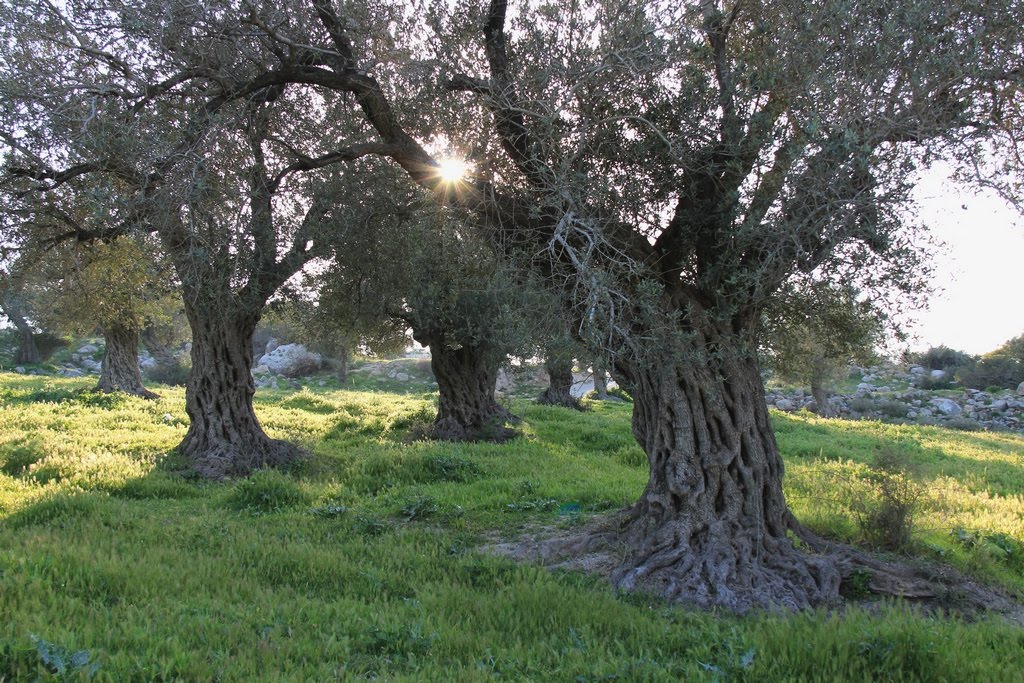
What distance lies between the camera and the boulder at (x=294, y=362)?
45.0m

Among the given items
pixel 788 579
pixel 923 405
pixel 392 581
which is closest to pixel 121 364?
pixel 392 581

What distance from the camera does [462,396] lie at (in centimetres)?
1739

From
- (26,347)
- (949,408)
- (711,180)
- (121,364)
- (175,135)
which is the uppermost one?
(175,135)

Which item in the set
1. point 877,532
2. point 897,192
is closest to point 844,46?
point 897,192

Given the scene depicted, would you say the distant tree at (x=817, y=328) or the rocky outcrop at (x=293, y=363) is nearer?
the distant tree at (x=817, y=328)

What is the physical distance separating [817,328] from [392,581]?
5788mm

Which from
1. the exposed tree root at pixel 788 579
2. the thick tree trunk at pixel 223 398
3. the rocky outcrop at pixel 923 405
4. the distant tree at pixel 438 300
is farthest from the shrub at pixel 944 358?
the thick tree trunk at pixel 223 398

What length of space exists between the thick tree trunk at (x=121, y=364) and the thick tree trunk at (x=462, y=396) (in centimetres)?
1174

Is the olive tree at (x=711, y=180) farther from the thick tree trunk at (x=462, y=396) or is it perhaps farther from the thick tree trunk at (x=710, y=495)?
the thick tree trunk at (x=462, y=396)

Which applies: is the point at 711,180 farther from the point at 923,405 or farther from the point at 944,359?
the point at 944,359

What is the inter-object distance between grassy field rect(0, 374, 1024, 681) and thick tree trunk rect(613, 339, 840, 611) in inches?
22.4

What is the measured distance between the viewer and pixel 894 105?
6402 mm

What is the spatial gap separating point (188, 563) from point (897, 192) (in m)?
7.71

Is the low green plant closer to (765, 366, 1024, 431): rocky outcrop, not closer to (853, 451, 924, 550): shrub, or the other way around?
(853, 451, 924, 550): shrub
